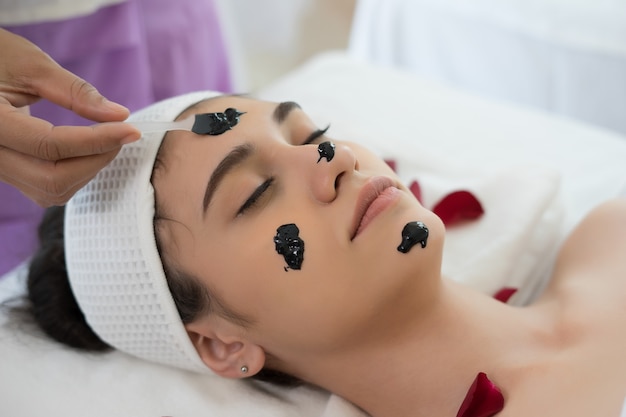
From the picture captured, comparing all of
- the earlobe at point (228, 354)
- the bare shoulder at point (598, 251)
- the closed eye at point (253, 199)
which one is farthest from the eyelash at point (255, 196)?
the bare shoulder at point (598, 251)

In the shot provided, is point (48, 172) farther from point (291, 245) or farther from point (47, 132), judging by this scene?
point (291, 245)

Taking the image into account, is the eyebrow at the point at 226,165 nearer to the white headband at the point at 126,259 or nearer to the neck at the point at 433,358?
the white headband at the point at 126,259

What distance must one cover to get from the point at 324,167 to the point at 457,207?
19.1 inches

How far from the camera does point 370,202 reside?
99 centimetres

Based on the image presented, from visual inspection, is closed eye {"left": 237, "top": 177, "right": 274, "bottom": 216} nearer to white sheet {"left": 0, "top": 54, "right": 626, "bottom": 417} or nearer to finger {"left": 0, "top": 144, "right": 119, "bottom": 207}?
finger {"left": 0, "top": 144, "right": 119, "bottom": 207}

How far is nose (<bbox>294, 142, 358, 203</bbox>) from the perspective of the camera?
0.97 metres

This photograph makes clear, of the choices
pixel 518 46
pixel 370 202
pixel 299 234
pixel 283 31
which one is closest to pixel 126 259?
pixel 299 234

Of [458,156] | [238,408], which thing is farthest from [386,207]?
[458,156]

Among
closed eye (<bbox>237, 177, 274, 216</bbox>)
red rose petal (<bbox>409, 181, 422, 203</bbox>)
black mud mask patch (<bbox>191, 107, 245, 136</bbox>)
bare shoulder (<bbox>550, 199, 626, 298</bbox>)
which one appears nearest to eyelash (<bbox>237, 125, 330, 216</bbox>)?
closed eye (<bbox>237, 177, 274, 216</bbox>)

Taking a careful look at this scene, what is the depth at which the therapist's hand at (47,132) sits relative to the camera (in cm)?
92

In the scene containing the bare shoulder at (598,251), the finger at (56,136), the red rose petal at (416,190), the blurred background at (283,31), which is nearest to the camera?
the finger at (56,136)

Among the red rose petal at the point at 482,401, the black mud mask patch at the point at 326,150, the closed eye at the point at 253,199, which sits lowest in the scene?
the red rose petal at the point at 482,401

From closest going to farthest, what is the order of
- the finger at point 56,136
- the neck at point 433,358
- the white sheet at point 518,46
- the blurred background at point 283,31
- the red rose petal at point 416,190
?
the finger at point 56,136 → the neck at point 433,358 → the red rose petal at point 416,190 → the white sheet at point 518,46 → the blurred background at point 283,31

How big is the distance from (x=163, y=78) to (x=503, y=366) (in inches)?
46.7
